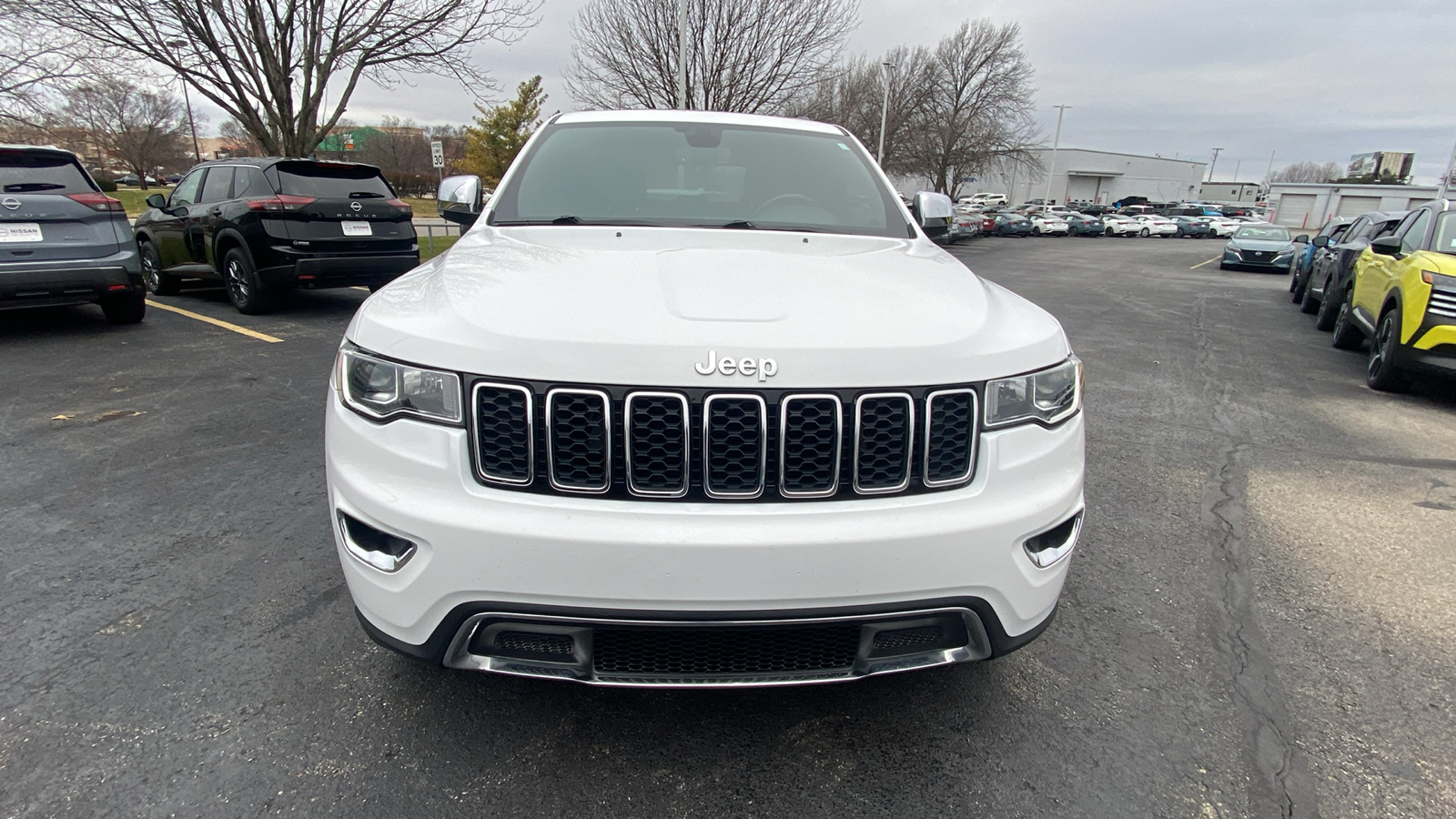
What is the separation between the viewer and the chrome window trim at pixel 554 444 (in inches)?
64.9

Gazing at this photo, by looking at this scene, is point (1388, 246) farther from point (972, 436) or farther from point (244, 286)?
point (244, 286)

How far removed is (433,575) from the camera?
1655 mm

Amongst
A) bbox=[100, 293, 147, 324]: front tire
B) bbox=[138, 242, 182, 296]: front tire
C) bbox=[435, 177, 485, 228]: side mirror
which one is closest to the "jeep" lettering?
bbox=[435, 177, 485, 228]: side mirror

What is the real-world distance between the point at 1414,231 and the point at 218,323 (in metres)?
12.0

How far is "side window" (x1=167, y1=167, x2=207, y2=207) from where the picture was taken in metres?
8.71

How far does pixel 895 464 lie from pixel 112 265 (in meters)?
8.00

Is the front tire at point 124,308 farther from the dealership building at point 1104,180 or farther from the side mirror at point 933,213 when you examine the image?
the dealership building at point 1104,180

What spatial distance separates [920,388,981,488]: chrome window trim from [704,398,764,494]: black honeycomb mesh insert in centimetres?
40

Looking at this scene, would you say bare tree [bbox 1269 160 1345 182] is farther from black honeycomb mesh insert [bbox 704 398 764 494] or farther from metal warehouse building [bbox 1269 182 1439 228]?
black honeycomb mesh insert [bbox 704 398 764 494]

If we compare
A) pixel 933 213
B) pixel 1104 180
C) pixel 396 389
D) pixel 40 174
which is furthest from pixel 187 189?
pixel 1104 180

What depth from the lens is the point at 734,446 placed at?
1.69 m

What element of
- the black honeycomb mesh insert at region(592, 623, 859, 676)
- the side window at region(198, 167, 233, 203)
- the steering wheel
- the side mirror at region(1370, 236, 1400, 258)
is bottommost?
the black honeycomb mesh insert at region(592, 623, 859, 676)

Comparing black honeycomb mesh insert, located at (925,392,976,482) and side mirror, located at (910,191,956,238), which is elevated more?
side mirror, located at (910,191,956,238)

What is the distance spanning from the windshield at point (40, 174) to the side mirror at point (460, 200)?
18.1ft
